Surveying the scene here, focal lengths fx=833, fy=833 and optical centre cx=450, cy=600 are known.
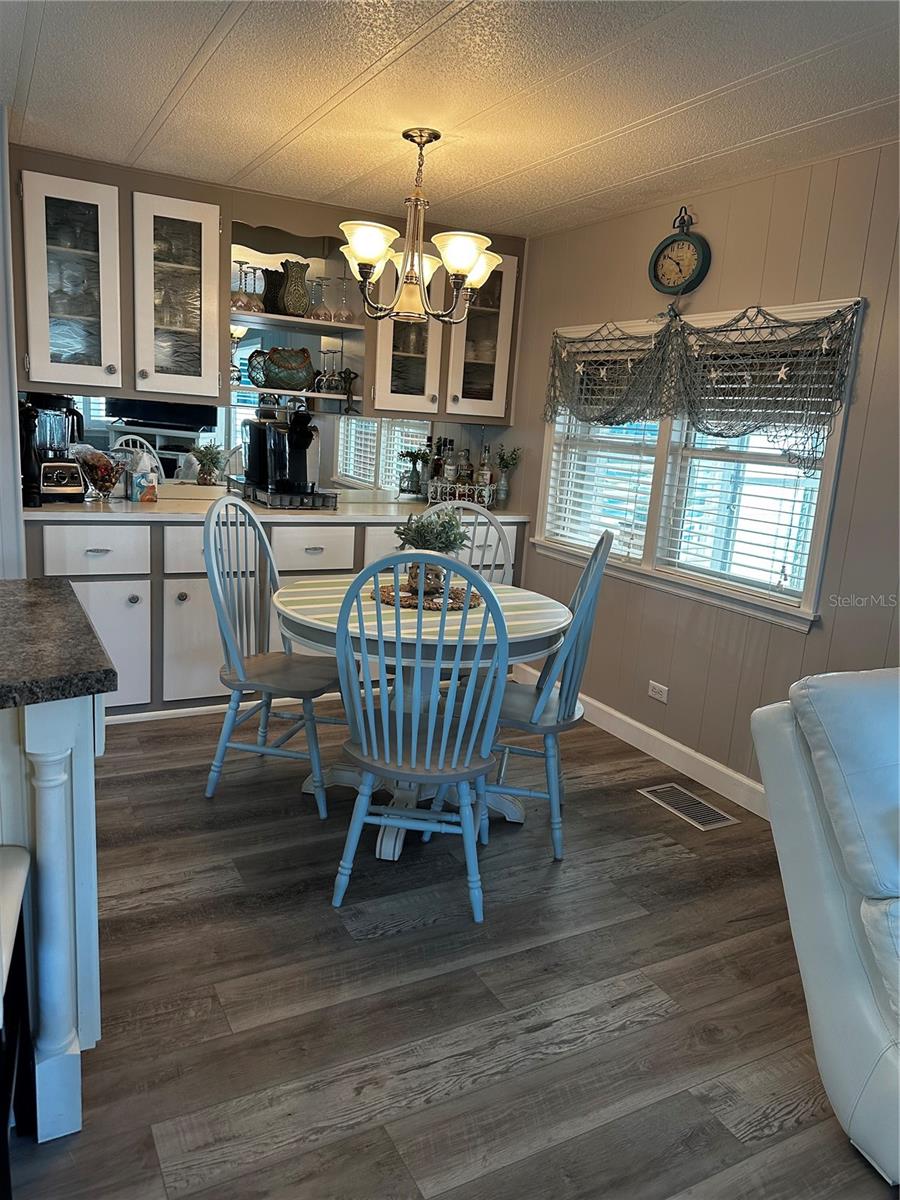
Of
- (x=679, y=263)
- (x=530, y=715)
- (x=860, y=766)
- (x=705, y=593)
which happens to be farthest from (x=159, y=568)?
(x=860, y=766)

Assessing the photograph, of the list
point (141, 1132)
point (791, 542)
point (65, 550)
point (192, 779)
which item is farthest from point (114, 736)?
point (791, 542)

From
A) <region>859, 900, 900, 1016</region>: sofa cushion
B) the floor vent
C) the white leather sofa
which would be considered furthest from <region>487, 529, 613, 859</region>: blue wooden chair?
<region>859, 900, 900, 1016</region>: sofa cushion

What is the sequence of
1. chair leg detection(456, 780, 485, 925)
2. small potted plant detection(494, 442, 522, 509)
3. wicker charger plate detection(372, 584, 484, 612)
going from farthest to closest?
1. small potted plant detection(494, 442, 522, 509)
2. wicker charger plate detection(372, 584, 484, 612)
3. chair leg detection(456, 780, 485, 925)

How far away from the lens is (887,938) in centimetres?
152

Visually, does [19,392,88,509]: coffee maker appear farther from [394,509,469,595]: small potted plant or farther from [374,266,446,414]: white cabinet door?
[394,509,469,595]: small potted plant

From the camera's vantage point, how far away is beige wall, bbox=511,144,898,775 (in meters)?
2.73

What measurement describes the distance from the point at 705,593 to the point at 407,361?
77.1 inches

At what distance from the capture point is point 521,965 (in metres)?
2.22

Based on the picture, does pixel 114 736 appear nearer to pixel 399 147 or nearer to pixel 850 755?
pixel 399 147

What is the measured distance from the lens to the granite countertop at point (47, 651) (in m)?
1.34

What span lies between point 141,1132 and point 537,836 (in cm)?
161

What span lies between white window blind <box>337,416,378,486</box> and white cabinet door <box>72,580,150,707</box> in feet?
4.41

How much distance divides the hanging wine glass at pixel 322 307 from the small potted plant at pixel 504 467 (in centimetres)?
119

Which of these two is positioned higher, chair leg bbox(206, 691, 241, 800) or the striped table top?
the striped table top
